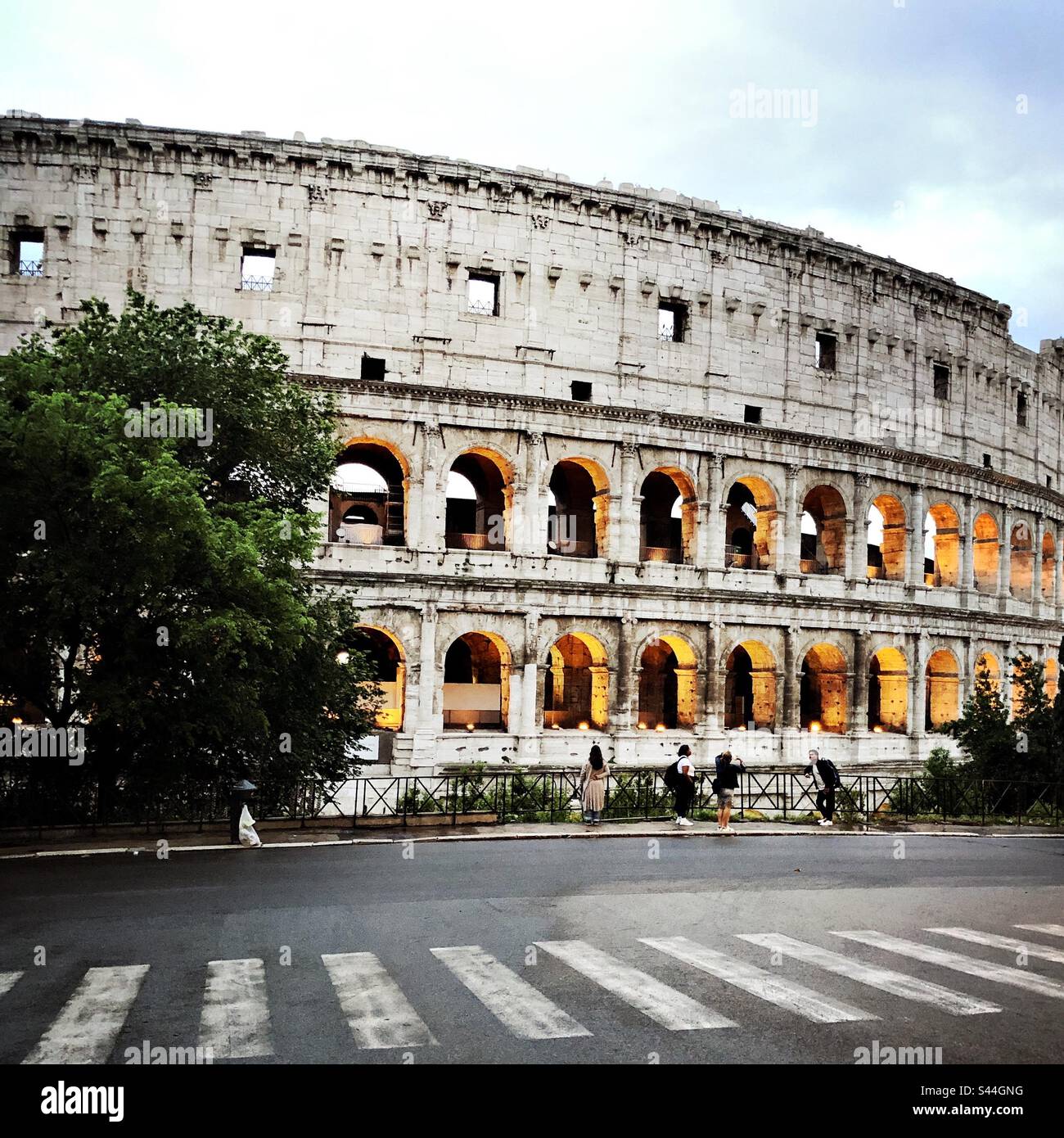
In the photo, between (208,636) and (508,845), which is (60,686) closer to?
(208,636)

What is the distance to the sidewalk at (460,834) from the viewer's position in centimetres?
1568

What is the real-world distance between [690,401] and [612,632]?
7850 millimetres

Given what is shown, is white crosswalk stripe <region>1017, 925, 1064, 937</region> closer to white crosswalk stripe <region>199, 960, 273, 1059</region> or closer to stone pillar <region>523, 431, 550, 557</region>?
white crosswalk stripe <region>199, 960, 273, 1059</region>

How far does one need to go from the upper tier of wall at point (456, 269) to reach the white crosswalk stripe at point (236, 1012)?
887 inches

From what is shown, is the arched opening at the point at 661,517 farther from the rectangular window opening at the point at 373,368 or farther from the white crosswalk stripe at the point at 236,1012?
the white crosswalk stripe at the point at 236,1012

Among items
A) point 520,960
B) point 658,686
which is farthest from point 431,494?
point 520,960

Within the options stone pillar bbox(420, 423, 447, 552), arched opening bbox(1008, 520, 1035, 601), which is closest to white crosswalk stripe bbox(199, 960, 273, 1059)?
stone pillar bbox(420, 423, 447, 552)

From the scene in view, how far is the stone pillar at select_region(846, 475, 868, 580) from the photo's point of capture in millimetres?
34875

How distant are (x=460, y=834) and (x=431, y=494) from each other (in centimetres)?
1341

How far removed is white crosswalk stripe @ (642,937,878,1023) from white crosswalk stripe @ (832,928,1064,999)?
169 centimetres

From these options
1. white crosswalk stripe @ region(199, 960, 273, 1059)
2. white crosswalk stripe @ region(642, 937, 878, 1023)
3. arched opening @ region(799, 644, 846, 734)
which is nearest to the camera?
white crosswalk stripe @ region(199, 960, 273, 1059)

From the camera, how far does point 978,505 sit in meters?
38.8

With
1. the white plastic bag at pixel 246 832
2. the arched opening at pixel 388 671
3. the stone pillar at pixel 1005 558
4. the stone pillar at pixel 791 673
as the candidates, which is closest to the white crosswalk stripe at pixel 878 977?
the white plastic bag at pixel 246 832
